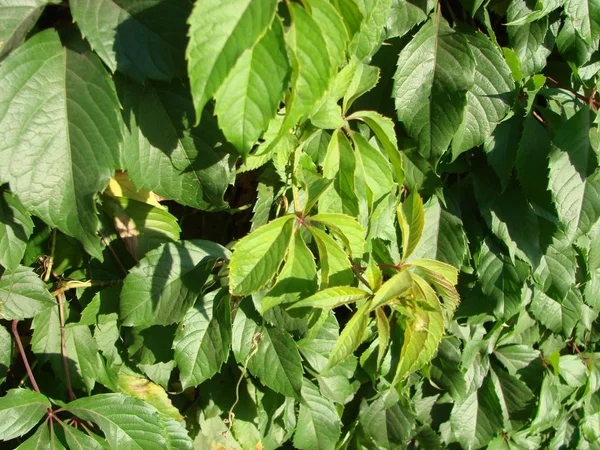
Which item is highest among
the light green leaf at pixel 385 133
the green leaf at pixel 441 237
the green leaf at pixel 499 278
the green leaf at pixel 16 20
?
the green leaf at pixel 16 20

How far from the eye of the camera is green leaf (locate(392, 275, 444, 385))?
1.08 metres

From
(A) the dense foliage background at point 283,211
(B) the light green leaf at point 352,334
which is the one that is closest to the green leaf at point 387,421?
(A) the dense foliage background at point 283,211

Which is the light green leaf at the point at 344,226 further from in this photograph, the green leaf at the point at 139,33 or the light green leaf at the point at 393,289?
the green leaf at the point at 139,33

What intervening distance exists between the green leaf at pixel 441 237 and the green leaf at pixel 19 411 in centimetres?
92

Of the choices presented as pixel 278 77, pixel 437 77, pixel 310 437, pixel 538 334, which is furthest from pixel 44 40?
pixel 538 334

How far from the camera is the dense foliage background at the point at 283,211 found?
917 millimetres

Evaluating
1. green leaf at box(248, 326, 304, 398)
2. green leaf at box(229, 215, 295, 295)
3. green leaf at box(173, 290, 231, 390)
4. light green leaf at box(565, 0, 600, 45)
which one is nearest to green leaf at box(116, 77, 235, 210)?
green leaf at box(229, 215, 295, 295)

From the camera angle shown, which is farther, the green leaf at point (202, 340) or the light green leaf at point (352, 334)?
the green leaf at point (202, 340)

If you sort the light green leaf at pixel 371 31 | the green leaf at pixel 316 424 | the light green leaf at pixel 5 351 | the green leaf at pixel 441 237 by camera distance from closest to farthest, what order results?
the light green leaf at pixel 371 31 → the light green leaf at pixel 5 351 → the green leaf at pixel 441 237 → the green leaf at pixel 316 424

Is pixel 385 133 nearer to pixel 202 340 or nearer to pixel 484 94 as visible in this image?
pixel 484 94

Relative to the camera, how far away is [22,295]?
47.7 inches

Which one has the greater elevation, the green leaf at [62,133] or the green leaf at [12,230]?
the green leaf at [62,133]

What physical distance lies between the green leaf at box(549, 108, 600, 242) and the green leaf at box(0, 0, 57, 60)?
3.71ft

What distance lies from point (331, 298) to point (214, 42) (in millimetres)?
470
